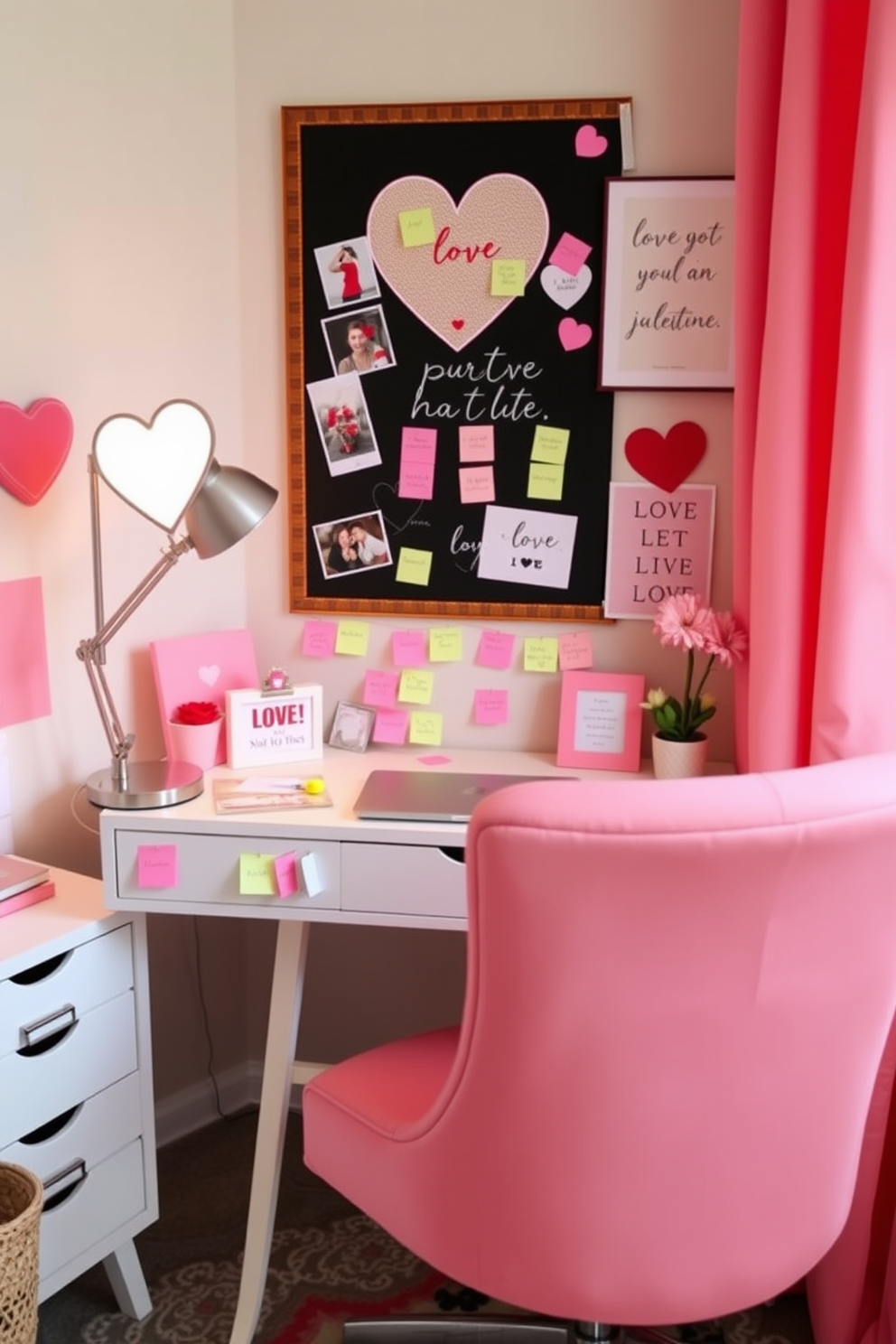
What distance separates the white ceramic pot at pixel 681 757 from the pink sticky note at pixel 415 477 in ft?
2.01

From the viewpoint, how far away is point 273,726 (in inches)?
81.8

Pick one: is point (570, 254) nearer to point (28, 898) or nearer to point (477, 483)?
point (477, 483)

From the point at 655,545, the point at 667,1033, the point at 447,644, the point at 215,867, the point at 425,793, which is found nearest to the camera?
the point at 667,1033

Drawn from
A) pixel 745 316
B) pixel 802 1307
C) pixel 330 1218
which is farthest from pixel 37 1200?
pixel 745 316

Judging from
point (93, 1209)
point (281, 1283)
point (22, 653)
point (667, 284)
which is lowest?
point (281, 1283)

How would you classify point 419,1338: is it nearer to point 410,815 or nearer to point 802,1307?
point 802,1307

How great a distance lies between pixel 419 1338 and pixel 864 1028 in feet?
3.22

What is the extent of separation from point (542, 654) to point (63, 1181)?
115 centimetres

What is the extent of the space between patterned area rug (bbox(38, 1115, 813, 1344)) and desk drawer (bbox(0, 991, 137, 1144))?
1.44 feet

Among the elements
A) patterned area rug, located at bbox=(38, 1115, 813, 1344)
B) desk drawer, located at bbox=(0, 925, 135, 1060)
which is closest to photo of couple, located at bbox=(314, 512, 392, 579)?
desk drawer, located at bbox=(0, 925, 135, 1060)

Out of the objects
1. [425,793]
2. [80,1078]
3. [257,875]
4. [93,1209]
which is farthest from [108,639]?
[93,1209]

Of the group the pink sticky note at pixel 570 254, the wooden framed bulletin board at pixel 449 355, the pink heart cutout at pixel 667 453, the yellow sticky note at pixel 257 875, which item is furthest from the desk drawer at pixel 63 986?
the pink sticky note at pixel 570 254

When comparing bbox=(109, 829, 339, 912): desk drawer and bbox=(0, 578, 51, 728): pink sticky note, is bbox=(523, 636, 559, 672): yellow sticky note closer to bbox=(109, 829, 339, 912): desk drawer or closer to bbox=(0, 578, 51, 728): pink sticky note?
bbox=(109, 829, 339, 912): desk drawer

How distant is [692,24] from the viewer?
1.94 metres
